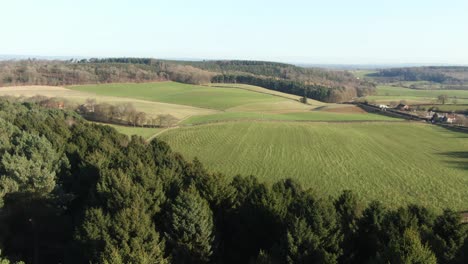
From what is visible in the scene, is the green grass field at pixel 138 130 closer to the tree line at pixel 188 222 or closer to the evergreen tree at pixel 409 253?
the tree line at pixel 188 222

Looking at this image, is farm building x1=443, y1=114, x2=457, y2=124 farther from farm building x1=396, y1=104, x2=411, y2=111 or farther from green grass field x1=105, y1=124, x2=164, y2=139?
green grass field x1=105, y1=124, x2=164, y2=139

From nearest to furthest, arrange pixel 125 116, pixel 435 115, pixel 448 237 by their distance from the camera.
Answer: pixel 448 237 < pixel 125 116 < pixel 435 115

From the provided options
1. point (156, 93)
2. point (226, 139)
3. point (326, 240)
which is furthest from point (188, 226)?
point (156, 93)

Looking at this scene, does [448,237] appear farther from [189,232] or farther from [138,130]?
[138,130]

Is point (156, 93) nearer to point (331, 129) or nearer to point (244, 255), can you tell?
point (331, 129)

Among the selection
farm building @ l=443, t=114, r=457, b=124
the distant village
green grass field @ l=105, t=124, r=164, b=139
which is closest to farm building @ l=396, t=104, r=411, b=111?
the distant village

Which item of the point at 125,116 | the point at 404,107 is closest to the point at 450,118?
the point at 404,107

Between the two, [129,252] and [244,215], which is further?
[244,215]
